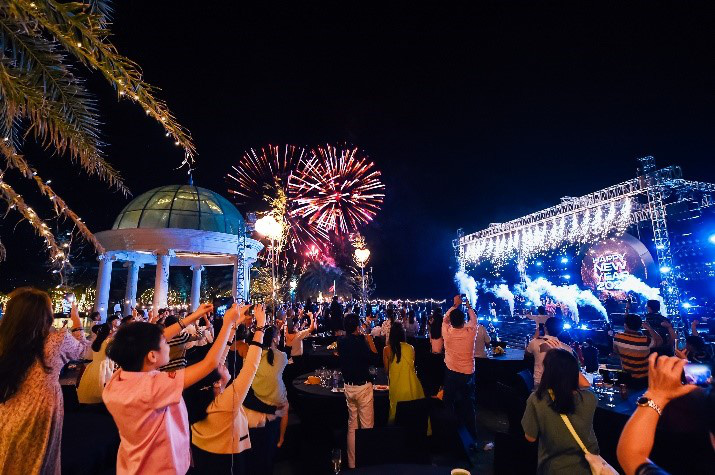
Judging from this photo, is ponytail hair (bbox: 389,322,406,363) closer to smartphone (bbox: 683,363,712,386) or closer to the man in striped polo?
the man in striped polo

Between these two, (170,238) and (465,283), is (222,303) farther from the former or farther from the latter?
(465,283)

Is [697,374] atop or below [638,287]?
below

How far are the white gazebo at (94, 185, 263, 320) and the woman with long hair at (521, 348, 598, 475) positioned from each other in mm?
17700

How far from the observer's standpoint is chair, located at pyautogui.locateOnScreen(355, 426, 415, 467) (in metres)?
4.24

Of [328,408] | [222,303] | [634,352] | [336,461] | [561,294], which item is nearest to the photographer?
[336,461]

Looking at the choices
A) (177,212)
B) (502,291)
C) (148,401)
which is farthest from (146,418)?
(502,291)

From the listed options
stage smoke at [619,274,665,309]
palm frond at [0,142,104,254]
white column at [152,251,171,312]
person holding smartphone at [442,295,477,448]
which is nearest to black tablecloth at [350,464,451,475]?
palm frond at [0,142,104,254]

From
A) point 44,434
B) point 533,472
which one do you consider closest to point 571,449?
point 533,472

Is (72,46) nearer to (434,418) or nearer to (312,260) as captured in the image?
(434,418)

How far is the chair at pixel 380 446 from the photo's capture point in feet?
13.9

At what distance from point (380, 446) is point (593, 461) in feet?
6.75

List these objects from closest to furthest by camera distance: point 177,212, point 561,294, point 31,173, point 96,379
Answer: point 31,173
point 96,379
point 177,212
point 561,294

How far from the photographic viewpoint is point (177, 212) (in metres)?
26.7

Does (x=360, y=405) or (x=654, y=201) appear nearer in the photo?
(x=360, y=405)
